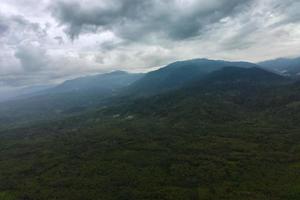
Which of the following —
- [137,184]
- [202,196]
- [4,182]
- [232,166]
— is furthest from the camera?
[4,182]

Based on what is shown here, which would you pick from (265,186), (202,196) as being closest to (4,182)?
(202,196)

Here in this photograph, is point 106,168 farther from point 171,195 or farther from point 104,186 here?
point 171,195

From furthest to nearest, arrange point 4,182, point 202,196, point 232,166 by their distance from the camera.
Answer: point 4,182
point 232,166
point 202,196

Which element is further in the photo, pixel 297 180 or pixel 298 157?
pixel 298 157

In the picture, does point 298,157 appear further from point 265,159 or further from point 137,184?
point 137,184

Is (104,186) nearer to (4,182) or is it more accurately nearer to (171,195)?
(171,195)

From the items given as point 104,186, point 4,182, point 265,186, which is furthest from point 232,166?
point 4,182

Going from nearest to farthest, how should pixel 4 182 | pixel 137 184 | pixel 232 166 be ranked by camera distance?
pixel 137 184
pixel 232 166
pixel 4 182

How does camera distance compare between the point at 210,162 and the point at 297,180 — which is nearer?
the point at 297,180
